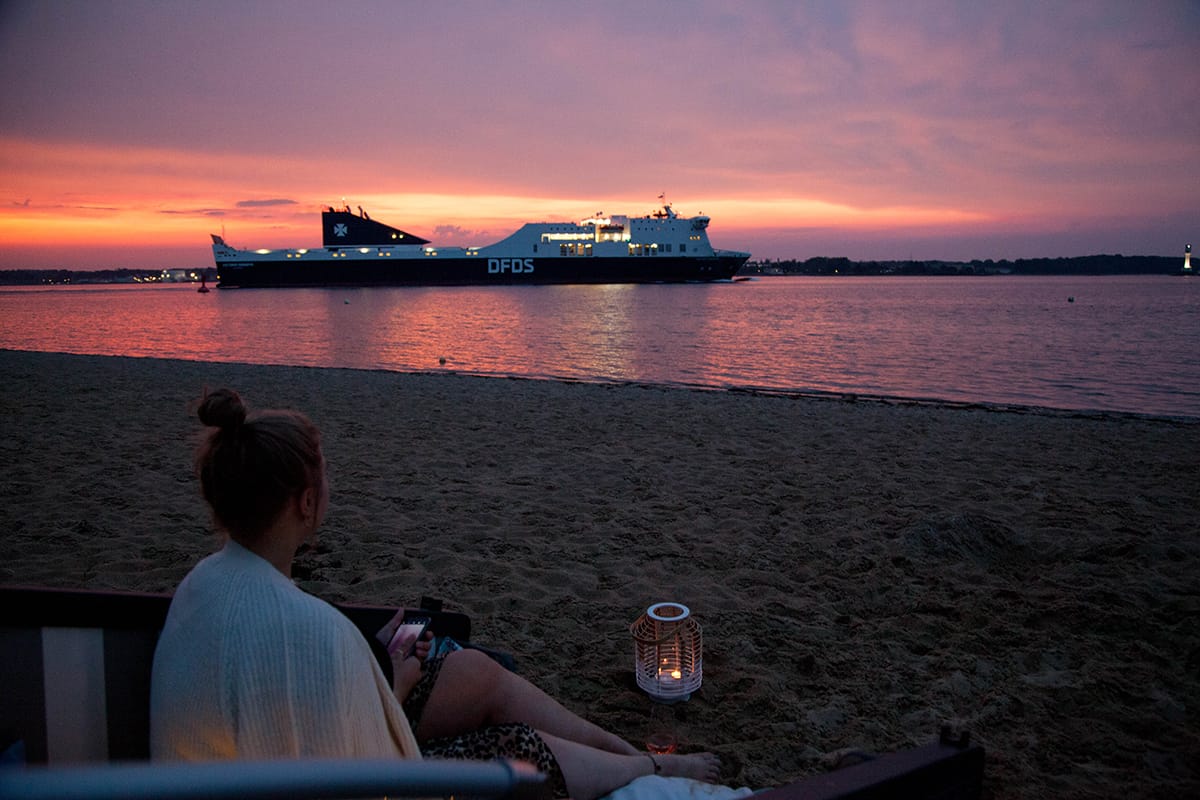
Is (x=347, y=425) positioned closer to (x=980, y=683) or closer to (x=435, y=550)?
(x=435, y=550)

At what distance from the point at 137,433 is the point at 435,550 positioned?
3.98m

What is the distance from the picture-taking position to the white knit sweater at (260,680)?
42.6 inches

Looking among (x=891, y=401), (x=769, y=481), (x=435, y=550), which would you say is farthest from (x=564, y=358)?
(x=435, y=550)

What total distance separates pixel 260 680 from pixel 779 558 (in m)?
2.82

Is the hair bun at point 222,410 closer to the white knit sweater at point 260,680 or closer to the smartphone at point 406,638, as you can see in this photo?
the white knit sweater at point 260,680

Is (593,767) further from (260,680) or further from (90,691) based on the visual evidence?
(90,691)

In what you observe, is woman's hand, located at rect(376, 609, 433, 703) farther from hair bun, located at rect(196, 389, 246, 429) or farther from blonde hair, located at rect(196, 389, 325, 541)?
hair bun, located at rect(196, 389, 246, 429)

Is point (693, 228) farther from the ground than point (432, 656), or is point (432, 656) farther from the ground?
point (693, 228)

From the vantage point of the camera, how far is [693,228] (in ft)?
188

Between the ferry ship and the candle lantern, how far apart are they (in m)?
54.8

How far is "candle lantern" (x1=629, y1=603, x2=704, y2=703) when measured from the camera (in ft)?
7.69

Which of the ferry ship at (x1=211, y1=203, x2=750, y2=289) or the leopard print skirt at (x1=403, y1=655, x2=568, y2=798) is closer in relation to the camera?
the leopard print skirt at (x1=403, y1=655, x2=568, y2=798)

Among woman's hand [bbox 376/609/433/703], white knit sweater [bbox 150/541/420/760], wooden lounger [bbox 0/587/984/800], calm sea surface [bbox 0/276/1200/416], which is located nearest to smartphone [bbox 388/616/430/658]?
woman's hand [bbox 376/609/433/703]

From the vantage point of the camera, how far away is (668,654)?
2396 mm
